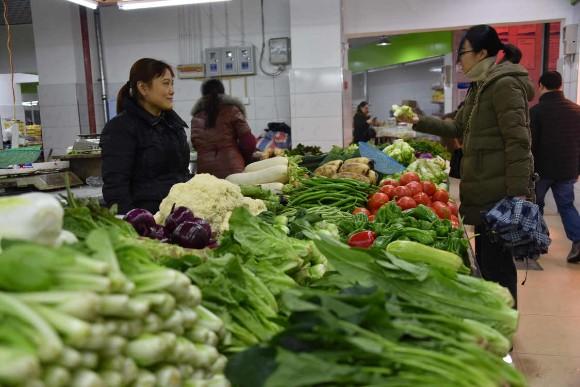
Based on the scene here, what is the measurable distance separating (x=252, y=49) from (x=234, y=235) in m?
7.29

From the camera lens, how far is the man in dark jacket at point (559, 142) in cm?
561

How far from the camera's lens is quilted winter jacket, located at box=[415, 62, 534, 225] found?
3125 millimetres

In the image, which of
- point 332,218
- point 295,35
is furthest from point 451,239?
point 295,35

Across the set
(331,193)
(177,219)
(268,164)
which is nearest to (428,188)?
(331,193)

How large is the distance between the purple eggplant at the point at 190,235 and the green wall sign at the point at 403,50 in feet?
36.4

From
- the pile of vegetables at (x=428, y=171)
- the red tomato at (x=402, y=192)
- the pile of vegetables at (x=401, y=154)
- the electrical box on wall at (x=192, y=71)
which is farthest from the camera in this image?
the electrical box on wall at (x=192, y=71)

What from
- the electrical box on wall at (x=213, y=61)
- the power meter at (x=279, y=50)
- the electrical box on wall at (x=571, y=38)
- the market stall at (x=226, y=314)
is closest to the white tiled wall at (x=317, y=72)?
the power meter at (x=279, y=50)

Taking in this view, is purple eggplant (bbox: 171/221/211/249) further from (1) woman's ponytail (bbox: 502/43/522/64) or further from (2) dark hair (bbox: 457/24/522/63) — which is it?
(1) woman's ponytail (bbox: 502/43/522/64)

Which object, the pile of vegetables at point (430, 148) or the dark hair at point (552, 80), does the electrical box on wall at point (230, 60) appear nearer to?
the pile of vegetables at point (430, 148)

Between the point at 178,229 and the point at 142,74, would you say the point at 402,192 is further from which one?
the point at 178,229

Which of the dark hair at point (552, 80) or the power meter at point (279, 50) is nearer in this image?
the dark hair at point (552, 80)

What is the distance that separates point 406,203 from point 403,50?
11.8 meters

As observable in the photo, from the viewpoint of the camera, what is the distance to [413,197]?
3311 mm

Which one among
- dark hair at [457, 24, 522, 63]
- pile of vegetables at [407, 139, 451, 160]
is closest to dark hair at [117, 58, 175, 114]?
dark hair at [457, 24, 522, 63]
